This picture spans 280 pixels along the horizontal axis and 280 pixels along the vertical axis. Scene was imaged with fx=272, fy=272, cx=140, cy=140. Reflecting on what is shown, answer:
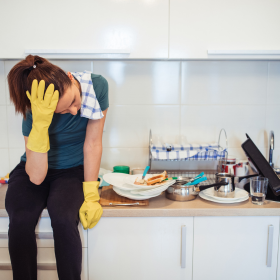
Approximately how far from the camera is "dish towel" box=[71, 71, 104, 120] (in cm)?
117

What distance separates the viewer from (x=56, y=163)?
132 cm

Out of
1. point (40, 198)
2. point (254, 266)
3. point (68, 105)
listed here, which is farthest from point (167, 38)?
point (254, 266)

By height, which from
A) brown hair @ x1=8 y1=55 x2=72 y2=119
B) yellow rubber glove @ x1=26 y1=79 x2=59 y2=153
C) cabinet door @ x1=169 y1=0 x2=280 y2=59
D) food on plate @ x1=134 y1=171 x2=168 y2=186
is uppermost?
cabinet door @ x1=169 y1=0 x2=280 y2=59

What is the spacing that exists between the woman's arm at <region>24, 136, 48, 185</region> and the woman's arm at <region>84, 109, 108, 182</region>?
188 millimetres

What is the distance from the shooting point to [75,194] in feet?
3.85

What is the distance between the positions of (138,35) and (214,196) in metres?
0.86

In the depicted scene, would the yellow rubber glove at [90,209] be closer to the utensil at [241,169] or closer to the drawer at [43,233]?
the drawer at [43,233]

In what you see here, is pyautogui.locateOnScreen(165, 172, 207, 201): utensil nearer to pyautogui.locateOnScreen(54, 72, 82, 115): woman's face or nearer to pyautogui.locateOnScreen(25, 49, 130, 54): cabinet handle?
pyautogui.locateOnScreen(54, 72, 82, 115): woman's face

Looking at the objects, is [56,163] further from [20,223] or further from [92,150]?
[20,223]

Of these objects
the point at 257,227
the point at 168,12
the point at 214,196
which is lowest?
the point at 257,227

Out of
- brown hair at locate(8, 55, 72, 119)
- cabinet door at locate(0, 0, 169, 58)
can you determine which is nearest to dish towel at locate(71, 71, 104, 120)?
brown hair at locate(8, 55, 72, 119)

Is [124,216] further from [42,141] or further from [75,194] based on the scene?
[42,141]

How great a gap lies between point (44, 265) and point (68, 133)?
591 mm

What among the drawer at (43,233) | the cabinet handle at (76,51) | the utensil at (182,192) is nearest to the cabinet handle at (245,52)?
the cabinet handle at (76,51)
